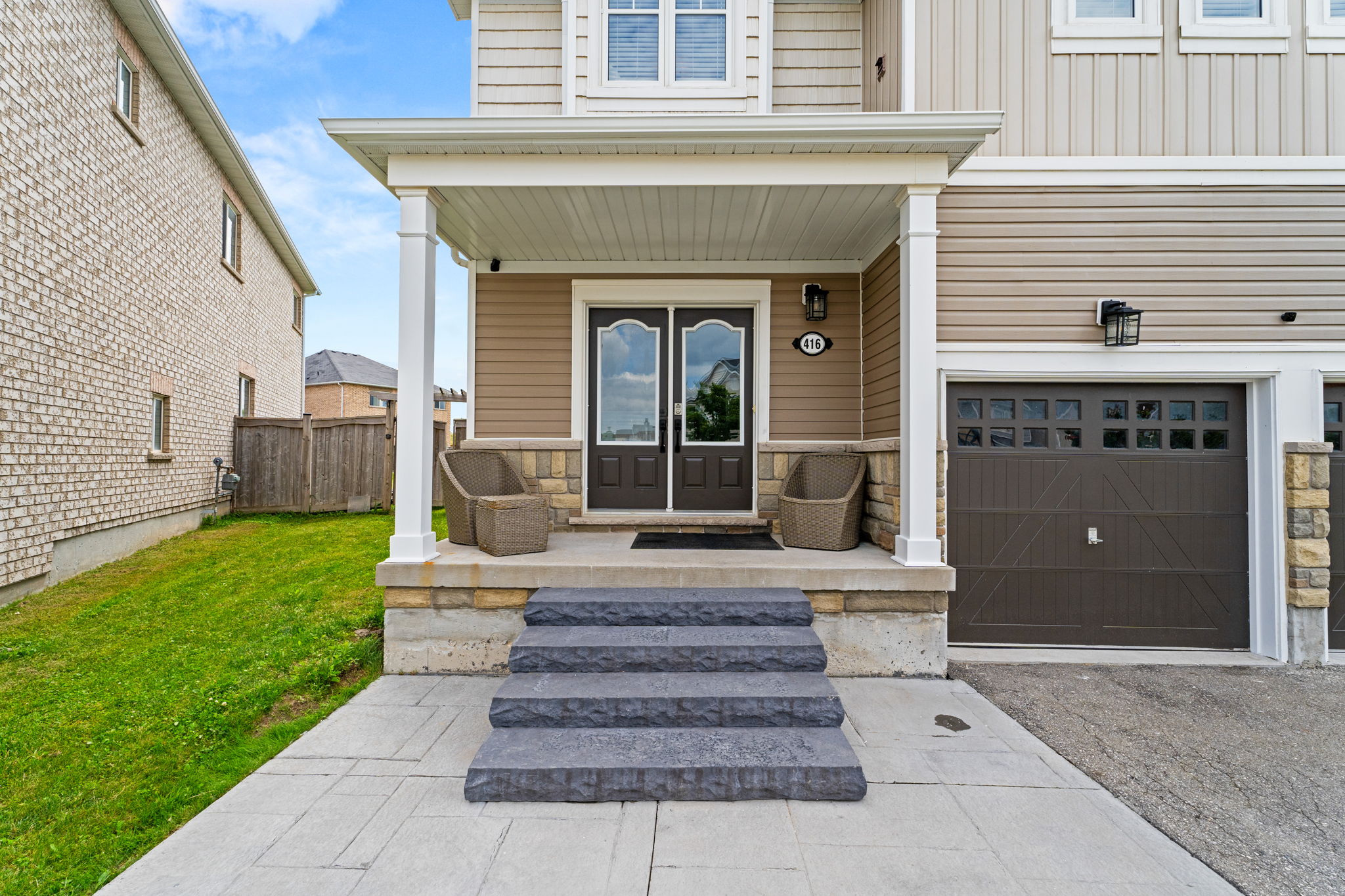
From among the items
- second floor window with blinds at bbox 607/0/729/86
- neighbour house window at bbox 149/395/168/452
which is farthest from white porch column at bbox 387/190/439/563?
neighbour house window at bbox 149/395/168/452

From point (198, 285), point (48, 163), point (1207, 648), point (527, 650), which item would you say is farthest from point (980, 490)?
point (198, 285)

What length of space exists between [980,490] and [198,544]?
7376 millimetres

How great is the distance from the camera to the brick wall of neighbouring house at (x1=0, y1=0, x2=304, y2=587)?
438 centimetres

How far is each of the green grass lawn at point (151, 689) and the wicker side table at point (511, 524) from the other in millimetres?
926

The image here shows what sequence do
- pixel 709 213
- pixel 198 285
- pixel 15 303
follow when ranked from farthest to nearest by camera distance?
pixel 198 285
pixel 15 303
pixel 709 213

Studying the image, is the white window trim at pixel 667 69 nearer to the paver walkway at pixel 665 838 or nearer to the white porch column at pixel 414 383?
the white porch column at pixel 414 383

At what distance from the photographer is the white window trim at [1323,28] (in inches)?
155

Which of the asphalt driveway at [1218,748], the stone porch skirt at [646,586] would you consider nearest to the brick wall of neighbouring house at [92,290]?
the stone porch skirt at [646,586]

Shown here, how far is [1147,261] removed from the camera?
3.98 metres

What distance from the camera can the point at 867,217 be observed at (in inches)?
157

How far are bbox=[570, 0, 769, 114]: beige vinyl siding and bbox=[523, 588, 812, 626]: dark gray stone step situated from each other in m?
3.51

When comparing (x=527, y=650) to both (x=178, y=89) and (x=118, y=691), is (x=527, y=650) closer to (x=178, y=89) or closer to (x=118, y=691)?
(x=118, y=691)

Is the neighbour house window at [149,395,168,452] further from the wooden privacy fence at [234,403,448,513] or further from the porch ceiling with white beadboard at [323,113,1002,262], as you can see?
the porch ceiling with white beadboard at [323,113,1002,262]

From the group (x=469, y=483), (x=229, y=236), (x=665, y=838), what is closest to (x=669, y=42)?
(x=469, y=483)
